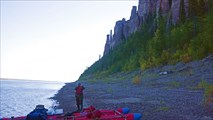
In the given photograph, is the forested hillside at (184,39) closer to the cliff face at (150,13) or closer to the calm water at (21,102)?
the cliff face at (150,13)

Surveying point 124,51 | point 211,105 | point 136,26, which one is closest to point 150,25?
point 124,51

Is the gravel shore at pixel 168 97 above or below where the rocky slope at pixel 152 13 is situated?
below

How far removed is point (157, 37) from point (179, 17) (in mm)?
6886

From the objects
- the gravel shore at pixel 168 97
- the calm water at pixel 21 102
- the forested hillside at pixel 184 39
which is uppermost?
the forested hillside at pixel 184 39

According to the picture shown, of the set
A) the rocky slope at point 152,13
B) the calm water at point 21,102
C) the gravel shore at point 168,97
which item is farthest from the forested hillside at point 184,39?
the calm water at point 21,102

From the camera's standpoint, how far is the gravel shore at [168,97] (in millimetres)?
18344

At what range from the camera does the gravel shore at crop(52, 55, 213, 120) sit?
722 inches

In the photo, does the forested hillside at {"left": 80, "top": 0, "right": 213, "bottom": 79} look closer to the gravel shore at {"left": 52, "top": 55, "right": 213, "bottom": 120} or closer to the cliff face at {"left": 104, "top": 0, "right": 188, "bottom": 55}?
the cliff face at {"left": 104, "top": 0, "right": 188, "bottom": 55}

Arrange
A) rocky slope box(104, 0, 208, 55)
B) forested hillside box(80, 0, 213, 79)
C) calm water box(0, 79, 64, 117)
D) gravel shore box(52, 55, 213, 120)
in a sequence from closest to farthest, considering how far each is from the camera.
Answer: gravel shore box(52, 55, 213, 120), calm water box(0, 79, 64, 117), forested hillside box(80, 0, 213, 79), rocky slope box(104, 0, 208, 55)

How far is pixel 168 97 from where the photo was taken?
26.9 meters

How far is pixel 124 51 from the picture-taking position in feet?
349

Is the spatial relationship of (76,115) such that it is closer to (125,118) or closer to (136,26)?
(125,118)

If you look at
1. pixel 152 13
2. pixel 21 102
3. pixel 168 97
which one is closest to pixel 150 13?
pixel 152 13

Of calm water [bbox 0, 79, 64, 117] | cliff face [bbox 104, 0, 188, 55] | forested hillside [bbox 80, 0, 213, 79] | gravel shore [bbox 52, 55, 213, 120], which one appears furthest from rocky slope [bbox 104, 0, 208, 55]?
calm water [bbox 0, 79, 64, 117]
